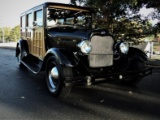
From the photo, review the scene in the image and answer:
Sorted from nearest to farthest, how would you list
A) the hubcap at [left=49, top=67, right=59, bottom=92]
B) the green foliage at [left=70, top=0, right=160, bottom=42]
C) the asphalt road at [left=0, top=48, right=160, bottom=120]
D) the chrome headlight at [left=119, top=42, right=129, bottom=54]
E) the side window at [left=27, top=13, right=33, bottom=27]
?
the asphalt road at [left=0, top=48, right=160, bottom=120] < the hubcap at [left=49, top=67, right=59, bottom=92] < the chrome headlight at [left=119, top=42, right=129, bottom=54] < the side window at [left=27, top=13, right=33, bottom=27] < the green foliage at [left=70, top=0, right=160, bottom=42]

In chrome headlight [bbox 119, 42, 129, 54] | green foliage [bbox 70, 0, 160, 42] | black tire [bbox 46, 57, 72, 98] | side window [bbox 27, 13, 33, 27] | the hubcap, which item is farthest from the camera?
→ green foliage [bbox 70, 0, 160, 42]

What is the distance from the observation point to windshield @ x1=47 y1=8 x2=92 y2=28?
19.1 feet

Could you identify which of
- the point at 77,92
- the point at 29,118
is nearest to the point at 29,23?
the point at 77,92

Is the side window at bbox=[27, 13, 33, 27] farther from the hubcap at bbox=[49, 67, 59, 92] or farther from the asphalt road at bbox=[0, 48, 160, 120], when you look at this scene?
the hubcap at bbox=[49, 67, 59, 92]

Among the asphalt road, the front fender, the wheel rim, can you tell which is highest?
the front fender

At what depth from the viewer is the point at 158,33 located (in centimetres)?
933

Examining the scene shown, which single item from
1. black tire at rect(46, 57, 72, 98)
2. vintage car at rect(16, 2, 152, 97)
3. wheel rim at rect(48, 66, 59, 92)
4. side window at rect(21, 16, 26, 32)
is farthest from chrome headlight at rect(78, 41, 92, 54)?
side window at rect(21, 16, 26, 32)

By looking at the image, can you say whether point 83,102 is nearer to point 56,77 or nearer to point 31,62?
point 56,77

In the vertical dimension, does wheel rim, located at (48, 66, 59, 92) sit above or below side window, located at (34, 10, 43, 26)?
below

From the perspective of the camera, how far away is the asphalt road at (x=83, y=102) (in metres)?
3.71

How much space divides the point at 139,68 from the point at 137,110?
1531mm

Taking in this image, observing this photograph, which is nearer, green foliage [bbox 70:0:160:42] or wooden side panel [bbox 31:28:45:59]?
wooden side panel [bbox 31:28:45:59]

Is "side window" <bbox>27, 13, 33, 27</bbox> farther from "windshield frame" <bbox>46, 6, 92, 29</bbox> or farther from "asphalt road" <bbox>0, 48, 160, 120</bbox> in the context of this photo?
"asphalt road" <bbox>0, 48, 160, 120</bbox>

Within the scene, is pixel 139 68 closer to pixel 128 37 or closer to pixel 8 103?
pixel 8 103
